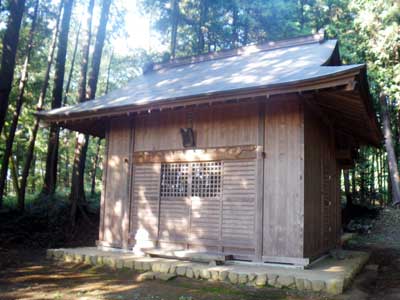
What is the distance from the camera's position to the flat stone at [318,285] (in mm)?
5523

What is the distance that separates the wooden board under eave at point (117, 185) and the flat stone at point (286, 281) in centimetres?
391

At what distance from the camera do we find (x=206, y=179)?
768 centimetres

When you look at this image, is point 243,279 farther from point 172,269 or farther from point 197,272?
point 172,269

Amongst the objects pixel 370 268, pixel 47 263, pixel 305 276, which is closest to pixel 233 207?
pixel 305 276

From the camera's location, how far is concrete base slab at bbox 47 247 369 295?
5680 millimetres

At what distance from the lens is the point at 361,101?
6.66m

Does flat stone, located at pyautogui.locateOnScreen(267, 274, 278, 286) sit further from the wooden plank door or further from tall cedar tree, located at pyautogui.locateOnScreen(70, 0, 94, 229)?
tall cedar tree, located at pyautogui.locateOnScreen(70, 0, 94, 229)

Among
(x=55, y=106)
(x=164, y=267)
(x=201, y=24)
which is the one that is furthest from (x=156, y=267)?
(x=201, y=24)

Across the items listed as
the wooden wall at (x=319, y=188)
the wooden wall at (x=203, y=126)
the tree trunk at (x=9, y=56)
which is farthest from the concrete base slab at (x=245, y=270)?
the tree trunk at (x=9, y=56)

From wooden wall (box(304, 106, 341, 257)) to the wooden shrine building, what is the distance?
23 mm

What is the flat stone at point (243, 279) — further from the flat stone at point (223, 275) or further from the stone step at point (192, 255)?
the stone step at point (192, 255)

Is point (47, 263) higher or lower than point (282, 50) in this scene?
lower

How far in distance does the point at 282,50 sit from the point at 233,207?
488 cm

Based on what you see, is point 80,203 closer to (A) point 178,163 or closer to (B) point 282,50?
(A) point 178,163
